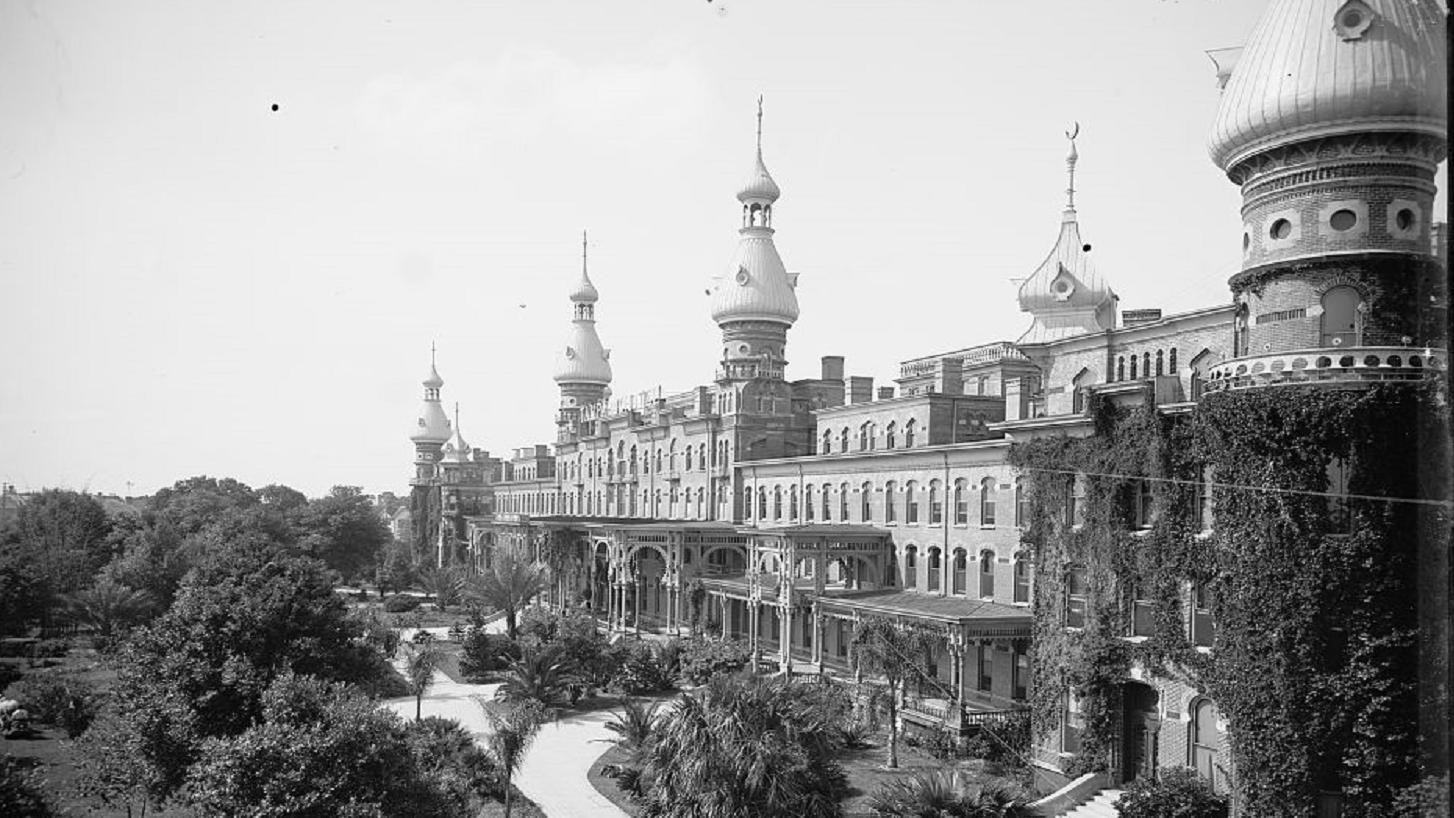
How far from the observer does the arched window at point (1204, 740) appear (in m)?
25.3

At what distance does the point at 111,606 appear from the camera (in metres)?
49.3

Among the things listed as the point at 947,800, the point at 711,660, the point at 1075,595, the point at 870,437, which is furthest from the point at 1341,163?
the point at 870,437

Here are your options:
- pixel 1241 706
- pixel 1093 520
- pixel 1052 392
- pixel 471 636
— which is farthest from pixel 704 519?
pixel 1241 706

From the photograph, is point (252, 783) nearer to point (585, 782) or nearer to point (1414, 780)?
point (585, 782)

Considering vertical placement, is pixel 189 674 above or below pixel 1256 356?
below

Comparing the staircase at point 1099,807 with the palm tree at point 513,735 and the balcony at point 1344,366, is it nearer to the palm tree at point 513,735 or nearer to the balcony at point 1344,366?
the balcony at point 1344,366

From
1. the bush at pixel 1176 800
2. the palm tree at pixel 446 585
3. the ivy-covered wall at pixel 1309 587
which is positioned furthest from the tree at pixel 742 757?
the palm tree at pixel 446 585

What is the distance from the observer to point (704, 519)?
6206 cm

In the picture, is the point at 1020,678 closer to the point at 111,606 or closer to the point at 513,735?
the point at 513,735

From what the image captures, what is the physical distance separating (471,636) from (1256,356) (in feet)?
123

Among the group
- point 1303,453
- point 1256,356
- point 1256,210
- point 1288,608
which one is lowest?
point 1288,608

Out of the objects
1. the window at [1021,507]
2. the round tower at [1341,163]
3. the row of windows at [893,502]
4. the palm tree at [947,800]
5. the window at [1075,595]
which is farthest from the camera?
the row of windows at [893,502]

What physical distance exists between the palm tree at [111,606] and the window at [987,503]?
129 feet

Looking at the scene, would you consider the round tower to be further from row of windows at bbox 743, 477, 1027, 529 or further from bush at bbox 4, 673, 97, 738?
bush at bbox 4, 673, 97, 738
